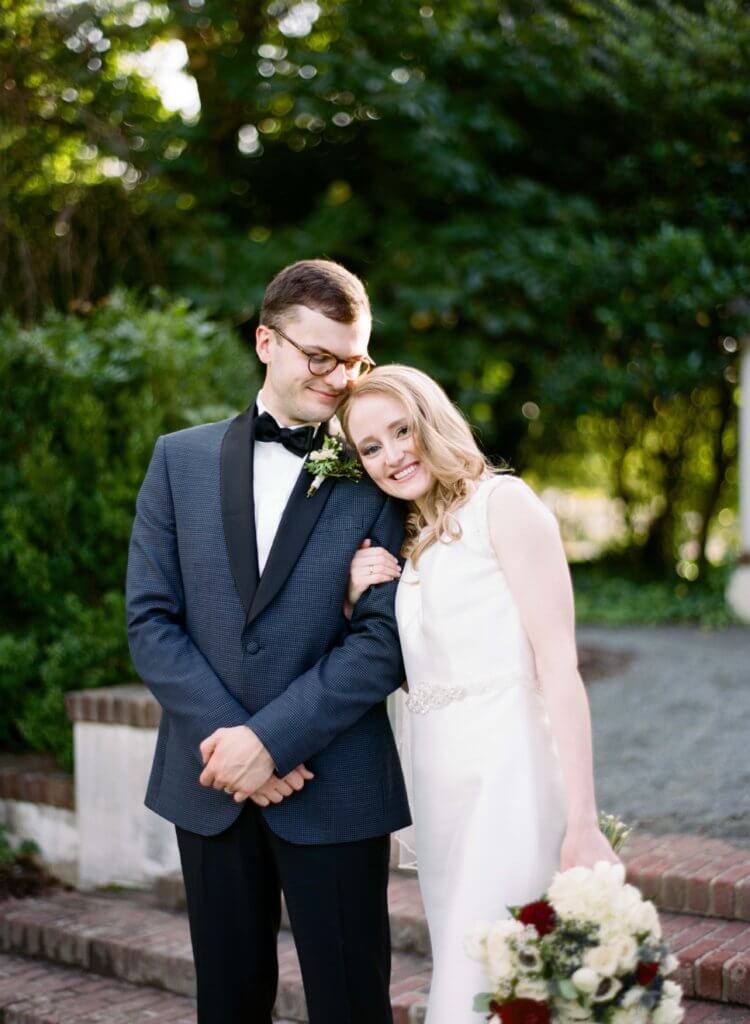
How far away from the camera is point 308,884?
2.38 m

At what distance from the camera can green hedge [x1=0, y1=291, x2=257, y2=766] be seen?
472 cm

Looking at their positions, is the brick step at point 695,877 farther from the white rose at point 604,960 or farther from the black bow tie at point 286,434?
the black bow tie at point 286,434

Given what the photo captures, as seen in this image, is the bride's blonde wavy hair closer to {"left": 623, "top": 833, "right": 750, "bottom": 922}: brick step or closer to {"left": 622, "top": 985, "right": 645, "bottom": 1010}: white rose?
{"left": 622, "top": 985, "right": 645, "bottom": 1010}: white rose

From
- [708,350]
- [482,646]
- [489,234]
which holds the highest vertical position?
[489,234]

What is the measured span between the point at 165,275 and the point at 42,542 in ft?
12.7

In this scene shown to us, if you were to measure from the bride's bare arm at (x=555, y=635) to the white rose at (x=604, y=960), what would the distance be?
0.29 meters

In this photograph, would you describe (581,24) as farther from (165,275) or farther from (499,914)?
(499,914)

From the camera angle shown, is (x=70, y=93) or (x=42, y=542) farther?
(x=70, y=93)

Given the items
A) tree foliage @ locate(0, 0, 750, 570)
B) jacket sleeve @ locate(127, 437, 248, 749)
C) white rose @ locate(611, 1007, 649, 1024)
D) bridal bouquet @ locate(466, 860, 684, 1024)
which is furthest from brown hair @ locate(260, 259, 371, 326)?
tree foliage @ locate(0, 0, 750, 570)

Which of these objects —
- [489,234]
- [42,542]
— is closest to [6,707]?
[42,542]

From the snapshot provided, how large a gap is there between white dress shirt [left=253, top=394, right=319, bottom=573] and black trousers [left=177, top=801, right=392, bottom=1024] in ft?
1.96

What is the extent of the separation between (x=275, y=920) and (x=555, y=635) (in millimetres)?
954

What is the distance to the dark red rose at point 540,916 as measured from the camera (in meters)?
1.95

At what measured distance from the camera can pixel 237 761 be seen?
2285mm
